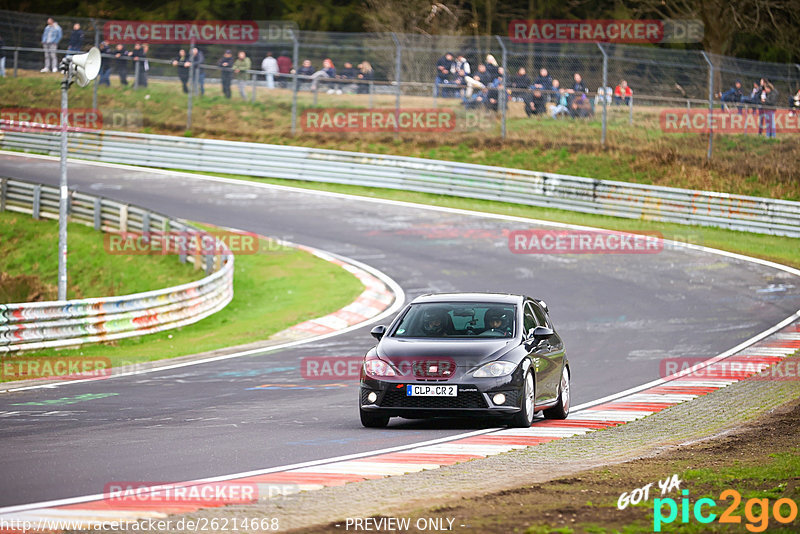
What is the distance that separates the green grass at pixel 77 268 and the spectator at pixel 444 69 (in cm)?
1264

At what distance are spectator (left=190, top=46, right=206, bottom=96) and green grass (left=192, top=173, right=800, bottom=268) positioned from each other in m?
3.80

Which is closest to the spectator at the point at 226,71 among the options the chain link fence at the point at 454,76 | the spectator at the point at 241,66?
the chain link fence at the point at 454,76

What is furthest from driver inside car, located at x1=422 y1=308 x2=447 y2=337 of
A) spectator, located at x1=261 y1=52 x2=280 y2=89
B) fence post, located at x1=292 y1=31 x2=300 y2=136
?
spectator, located at x1=261 y1=52 x2=280 y2=89

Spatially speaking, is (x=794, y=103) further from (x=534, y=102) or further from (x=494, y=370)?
(x=494, y=370)

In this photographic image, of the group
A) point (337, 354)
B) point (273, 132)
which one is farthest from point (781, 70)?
point (337, 354)

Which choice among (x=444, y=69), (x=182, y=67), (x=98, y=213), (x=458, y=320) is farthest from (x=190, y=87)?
(x=458, y=320)

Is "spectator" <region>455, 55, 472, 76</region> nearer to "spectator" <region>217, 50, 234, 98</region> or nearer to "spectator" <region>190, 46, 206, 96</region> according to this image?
"spectator" <region>217, 50, 234, 98</region>

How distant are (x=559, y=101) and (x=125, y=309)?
19999 mm

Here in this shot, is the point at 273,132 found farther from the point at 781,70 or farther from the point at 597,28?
the point at 597,28

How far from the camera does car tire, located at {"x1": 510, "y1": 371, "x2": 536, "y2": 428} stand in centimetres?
1125

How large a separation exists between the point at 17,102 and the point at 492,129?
1815 centimetres

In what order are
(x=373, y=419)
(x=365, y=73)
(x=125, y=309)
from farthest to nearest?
(x=365, y=73) < (x=125, y=309) < (x=373, y=419)

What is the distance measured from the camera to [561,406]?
1255 centimetres

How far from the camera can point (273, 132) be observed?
39875mm
